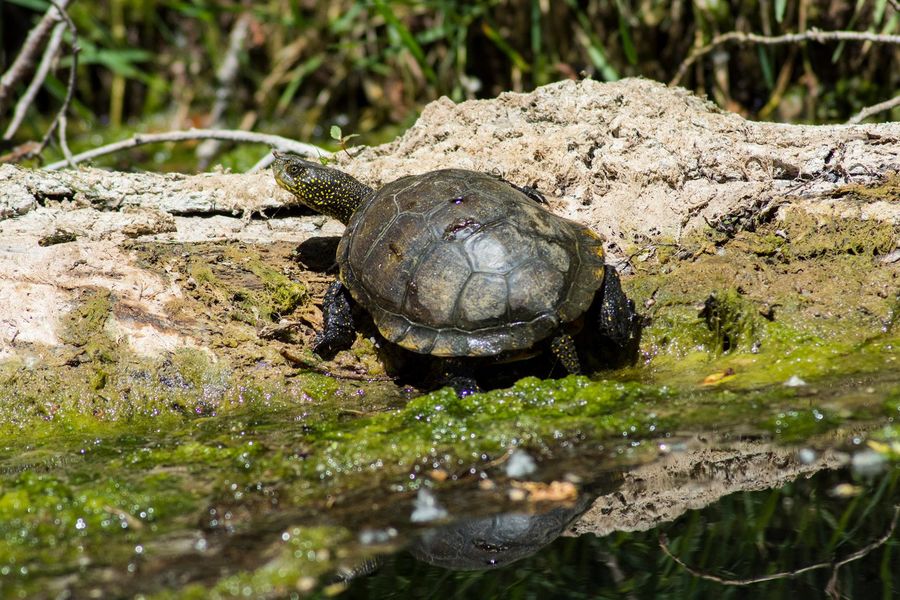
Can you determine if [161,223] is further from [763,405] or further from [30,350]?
[763,405]

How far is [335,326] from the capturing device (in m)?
4.05

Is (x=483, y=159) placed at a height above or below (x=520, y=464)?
above

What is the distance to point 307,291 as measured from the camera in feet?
14.2

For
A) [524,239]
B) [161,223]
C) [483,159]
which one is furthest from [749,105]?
[161,223]

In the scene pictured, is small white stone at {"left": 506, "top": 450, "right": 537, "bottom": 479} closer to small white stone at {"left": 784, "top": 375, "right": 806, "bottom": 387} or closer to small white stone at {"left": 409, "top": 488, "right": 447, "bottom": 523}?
small white stone at {"left": 409, "top": 488, "right": 447, "bottom": 523}

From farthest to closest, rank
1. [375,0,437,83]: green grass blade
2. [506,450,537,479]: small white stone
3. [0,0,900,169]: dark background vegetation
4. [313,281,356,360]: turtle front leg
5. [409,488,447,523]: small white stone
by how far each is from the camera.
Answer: [0,0,900,169]: dark background vegetation < [375,0,437,83]: green grass blade < [313,281,356,360]: turtle front leg < [506,450,537,479]: small white stone < [409,488,447,523]: small white stone

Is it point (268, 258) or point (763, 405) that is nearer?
point (763, 405)

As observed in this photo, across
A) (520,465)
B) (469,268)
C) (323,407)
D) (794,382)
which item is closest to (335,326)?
(323,407)

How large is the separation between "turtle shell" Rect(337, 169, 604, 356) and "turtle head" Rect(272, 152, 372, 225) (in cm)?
42

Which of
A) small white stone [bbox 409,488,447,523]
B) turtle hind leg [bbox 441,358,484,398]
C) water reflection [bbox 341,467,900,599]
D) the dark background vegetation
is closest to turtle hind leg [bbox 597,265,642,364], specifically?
turtle hind leg [bbox 441,358,484,398]

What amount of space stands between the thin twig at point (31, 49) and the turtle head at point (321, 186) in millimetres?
2722

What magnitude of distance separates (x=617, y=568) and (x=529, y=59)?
18.7 feet

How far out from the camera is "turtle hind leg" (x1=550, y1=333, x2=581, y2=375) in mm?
3664

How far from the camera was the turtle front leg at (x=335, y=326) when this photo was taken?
404 centimetres
